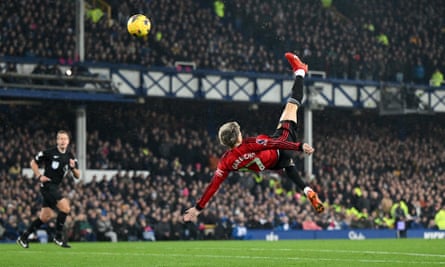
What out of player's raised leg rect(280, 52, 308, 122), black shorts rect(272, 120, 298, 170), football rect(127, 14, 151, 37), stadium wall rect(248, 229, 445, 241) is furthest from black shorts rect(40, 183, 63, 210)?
stadium wall rect(248, 229, 445, 241)

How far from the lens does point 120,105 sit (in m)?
36.5

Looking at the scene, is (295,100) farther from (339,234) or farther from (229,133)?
(339,234)

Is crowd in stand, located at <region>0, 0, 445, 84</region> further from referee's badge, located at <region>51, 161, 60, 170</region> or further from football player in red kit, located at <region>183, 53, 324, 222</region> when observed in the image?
football player in red kit, located at <region>183, 53, 324, 222</region>

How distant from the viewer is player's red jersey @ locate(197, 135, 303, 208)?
1339cm

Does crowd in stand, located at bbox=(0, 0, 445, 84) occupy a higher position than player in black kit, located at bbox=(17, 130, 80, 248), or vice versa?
crowd in stand, located at bbox=(0, 0, 445, 84)

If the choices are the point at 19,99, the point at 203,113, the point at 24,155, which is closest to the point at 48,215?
the point at 24,155

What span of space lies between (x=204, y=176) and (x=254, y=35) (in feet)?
26.7

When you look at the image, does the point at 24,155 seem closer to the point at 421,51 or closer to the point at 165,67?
the point at 165,67

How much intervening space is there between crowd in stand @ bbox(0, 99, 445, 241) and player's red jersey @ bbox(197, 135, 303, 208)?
1419 cm

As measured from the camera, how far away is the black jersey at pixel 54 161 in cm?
1895

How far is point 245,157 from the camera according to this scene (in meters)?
13.6

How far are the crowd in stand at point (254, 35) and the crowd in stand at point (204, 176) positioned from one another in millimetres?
2480

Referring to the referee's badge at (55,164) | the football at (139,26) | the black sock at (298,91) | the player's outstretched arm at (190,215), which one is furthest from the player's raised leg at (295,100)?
the football at (139,26)

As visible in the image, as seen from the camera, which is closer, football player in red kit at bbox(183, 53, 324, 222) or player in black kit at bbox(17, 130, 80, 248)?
football player in red kit at bbox(183, 53, 324, 222)
